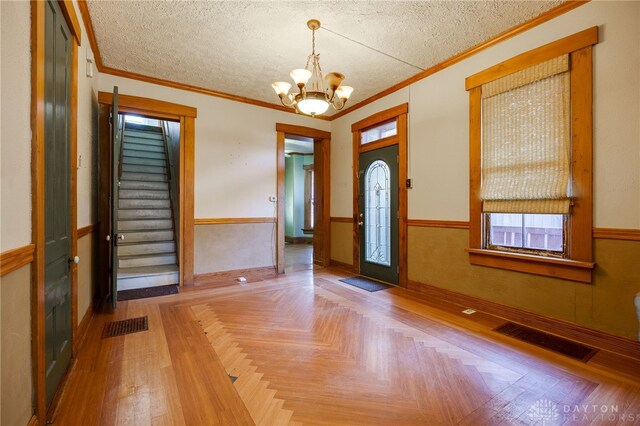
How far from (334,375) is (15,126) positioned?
2146mm

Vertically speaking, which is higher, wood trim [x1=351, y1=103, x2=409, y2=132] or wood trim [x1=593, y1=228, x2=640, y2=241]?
wood trim [x1=351, y1=103, x2=409, y2=132]

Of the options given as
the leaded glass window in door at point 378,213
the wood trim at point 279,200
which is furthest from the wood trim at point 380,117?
the wood trim at point 279,200

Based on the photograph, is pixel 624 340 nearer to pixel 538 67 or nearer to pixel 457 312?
pixel 457 312

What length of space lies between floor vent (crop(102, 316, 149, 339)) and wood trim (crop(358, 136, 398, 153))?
3.73m

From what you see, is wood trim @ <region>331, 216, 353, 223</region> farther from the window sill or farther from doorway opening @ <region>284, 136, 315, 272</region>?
doorway opening @ <region>284, 136, 315, 272</region>

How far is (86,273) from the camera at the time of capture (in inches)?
112

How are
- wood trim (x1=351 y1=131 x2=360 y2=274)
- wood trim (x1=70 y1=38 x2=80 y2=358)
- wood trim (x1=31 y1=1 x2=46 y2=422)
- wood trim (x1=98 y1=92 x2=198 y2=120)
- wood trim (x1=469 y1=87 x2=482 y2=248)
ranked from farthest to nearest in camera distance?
1. wood trim (x1=351 y1=131 x2=360 y2=274)
2. wood trim (x1=98 y1=92 x2=198 y2=120)
3. wood trim (x1=469 y1=87 x2=482 y2=248)
4. wood trim (x1=70 y1=38 x2=80 y2=358)
5. wood trim (x1=31 y1=1 x2=46 y2=422)

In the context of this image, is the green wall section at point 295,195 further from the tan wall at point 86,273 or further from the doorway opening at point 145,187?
the tan wall at point 86,273

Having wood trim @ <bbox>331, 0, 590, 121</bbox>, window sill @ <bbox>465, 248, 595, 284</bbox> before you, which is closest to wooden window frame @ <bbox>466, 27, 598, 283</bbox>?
window sill @ <bbox>465, 248, 595, 284</bbox>

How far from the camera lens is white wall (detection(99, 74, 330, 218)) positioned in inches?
167

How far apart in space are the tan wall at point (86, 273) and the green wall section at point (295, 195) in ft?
19.6

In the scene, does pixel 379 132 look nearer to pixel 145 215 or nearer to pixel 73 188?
pixel 73 188

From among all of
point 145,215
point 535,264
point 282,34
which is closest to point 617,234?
point 535,264

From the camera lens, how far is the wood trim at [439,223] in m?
3.37
